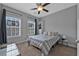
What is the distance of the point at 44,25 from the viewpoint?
1280mm

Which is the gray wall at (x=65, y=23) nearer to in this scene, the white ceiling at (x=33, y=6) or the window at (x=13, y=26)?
the white ceiling at (x=33, y=6)

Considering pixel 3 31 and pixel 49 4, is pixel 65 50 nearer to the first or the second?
pixel 49 4

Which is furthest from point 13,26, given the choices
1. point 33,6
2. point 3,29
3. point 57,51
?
point 57,51

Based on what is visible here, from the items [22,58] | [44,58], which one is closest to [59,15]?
[44,58]

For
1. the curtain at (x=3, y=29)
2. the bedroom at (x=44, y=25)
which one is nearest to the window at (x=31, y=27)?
the bedroom at (x=44, y=25)

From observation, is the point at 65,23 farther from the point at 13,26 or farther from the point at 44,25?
the point at 13,26

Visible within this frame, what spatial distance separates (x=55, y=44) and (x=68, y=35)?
10.9 inches

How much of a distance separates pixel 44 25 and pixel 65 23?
1.19 ft

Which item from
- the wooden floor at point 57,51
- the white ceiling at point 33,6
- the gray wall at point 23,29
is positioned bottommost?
the wooden floor at point 57,51

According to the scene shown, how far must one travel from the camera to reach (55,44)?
1.27 m

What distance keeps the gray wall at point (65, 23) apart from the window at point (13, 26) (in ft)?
→ 1.52

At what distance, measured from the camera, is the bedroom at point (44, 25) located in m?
1.11

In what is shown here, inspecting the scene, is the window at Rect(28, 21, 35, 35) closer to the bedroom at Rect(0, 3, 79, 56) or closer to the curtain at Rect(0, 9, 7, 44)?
the bedroom at Rect(0, 3, 79, 56)

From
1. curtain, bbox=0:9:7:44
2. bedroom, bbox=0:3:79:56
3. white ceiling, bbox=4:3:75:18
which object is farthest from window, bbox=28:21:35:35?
curtain, bbox=0:9:7:44
